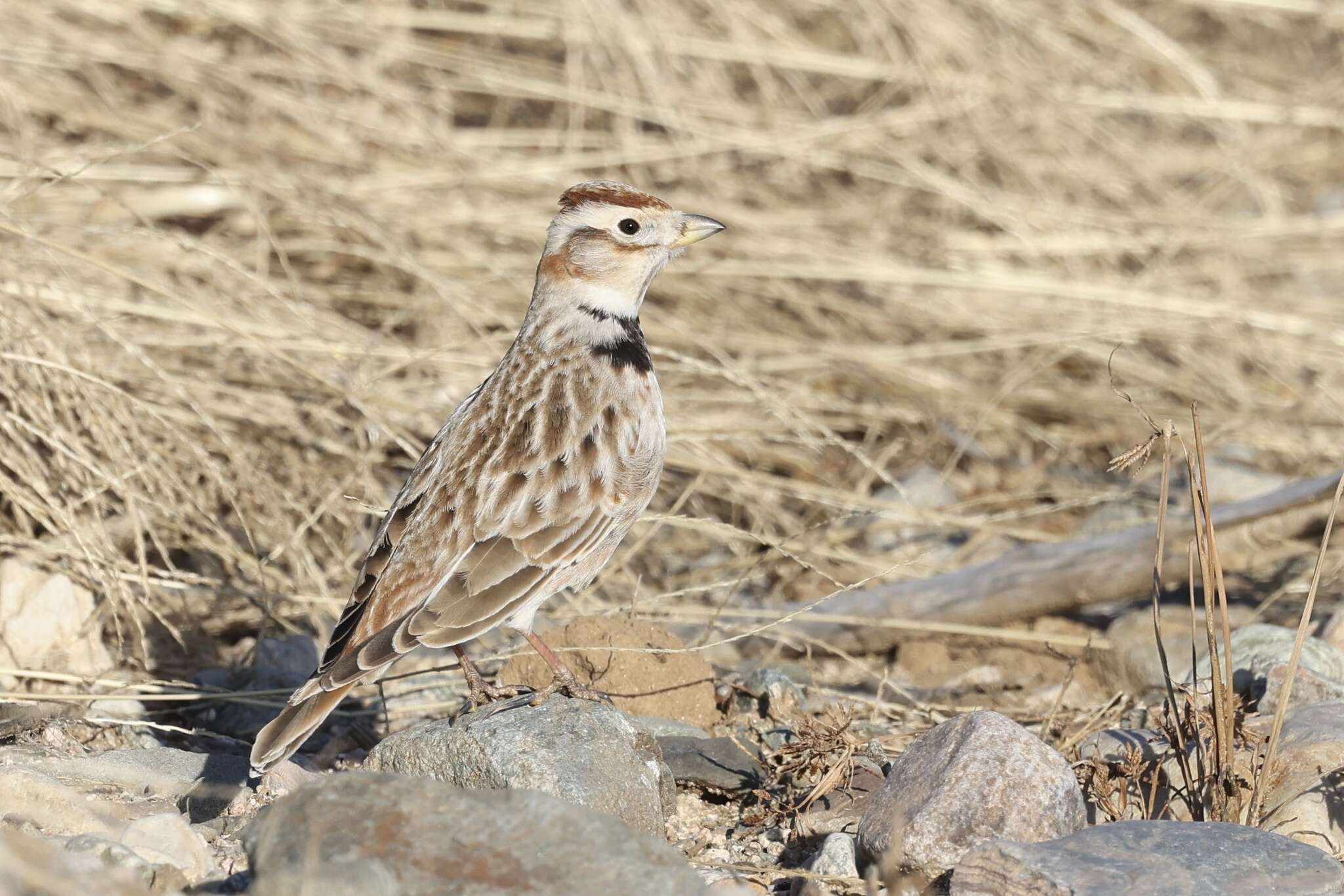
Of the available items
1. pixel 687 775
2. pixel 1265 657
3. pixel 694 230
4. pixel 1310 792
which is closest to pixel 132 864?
pixel 687 775

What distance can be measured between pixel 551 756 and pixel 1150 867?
146cm

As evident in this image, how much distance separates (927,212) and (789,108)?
3.61 ft

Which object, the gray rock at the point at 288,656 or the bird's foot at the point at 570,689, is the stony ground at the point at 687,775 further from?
the bird's foot at the point at 570,689

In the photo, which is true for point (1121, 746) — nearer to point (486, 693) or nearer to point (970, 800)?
point (970, 800)

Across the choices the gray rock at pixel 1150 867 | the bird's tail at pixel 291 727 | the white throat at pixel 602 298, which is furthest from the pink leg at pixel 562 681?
the gray rock at pixel 1150 867

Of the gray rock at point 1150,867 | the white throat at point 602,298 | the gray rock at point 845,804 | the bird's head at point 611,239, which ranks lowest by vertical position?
the gray rock at point 845,804

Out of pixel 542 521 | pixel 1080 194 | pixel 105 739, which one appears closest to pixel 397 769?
pixel 542 521

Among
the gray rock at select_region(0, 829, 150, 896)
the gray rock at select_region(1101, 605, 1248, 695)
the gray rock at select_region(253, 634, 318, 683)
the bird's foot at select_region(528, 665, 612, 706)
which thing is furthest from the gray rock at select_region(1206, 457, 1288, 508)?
the gray rock at select_region(0, 829, 150, 896)

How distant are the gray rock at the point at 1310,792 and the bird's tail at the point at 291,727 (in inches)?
95.1

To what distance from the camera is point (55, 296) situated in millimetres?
5855

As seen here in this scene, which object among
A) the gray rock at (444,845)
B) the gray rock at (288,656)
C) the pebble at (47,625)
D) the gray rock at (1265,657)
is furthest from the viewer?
the gray rock at (288,656)

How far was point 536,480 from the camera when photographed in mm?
4562

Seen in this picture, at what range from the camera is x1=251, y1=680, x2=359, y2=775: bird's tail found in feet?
12.6

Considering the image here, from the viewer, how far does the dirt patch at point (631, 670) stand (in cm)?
486
